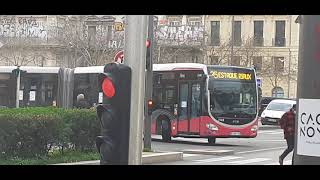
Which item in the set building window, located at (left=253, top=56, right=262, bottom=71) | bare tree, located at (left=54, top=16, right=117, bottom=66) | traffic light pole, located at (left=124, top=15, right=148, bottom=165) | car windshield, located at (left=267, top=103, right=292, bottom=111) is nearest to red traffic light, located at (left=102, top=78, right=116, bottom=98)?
traffic light pole, located at (left=124, top=15, right=148, bottom=165)

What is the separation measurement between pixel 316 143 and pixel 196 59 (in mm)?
55043

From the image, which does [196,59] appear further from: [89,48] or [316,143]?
[316,143]

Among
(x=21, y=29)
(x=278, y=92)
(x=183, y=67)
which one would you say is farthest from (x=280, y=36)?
(x=183, y=67)

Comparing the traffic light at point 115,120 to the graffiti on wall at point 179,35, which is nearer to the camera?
the traffic light at point 115,120

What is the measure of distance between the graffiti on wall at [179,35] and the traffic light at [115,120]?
167 ft

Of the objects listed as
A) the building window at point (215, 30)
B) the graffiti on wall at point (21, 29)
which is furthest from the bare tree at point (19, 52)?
the building window at point (215, 30)

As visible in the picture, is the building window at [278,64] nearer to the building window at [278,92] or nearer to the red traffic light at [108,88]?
the building window at [278,92]

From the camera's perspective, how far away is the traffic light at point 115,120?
3.71 m

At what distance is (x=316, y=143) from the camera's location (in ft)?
14.3

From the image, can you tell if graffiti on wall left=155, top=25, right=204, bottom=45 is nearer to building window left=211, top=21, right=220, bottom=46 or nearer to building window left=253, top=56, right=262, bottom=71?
building window left=211, top=21, right=220, bottom=46

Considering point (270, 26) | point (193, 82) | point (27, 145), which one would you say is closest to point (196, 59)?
point (270, 26)

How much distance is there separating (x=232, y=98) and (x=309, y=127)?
1870cm

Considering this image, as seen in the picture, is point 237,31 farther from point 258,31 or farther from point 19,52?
point 19,52

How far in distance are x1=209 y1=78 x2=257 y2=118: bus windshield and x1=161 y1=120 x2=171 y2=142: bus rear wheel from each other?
2.07 meters
